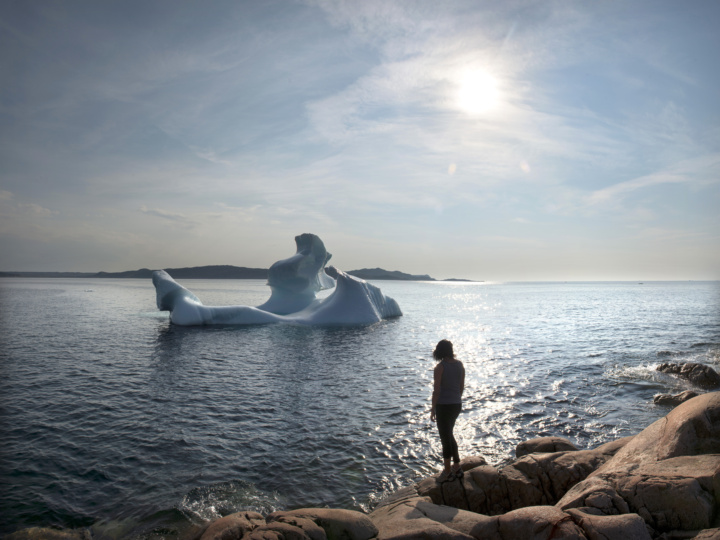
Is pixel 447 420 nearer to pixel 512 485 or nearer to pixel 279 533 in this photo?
pixel 512 485

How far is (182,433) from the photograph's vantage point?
11.5 meters

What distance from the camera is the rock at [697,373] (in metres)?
17.1

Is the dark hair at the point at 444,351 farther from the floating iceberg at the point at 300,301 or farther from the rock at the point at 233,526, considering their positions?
the floating iceberg at the point at 300,301

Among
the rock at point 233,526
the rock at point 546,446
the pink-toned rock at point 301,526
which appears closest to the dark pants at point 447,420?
the pink-toned rock at point 301,526

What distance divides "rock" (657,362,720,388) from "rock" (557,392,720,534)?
13491 mm

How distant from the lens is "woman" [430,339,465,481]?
7363 millimetres

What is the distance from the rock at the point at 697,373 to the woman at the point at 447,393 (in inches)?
608

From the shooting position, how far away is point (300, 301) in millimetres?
40531

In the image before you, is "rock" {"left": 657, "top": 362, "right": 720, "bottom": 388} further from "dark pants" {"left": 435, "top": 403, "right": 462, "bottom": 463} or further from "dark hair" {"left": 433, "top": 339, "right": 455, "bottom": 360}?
"dark hair" {"left": 433, "top": 339, "right": 455, "bottom": 360}

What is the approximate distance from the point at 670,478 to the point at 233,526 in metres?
5.87

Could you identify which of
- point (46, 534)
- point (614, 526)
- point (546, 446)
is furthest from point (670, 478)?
point (46, 534)

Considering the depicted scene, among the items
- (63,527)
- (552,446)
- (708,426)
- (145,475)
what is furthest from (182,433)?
(708,426)

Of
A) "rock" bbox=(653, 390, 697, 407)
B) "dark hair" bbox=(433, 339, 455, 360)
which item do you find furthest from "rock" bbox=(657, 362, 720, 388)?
"dark hair" bbox=(433, 339, 455, 360)

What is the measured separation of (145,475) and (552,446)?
8.90 m
